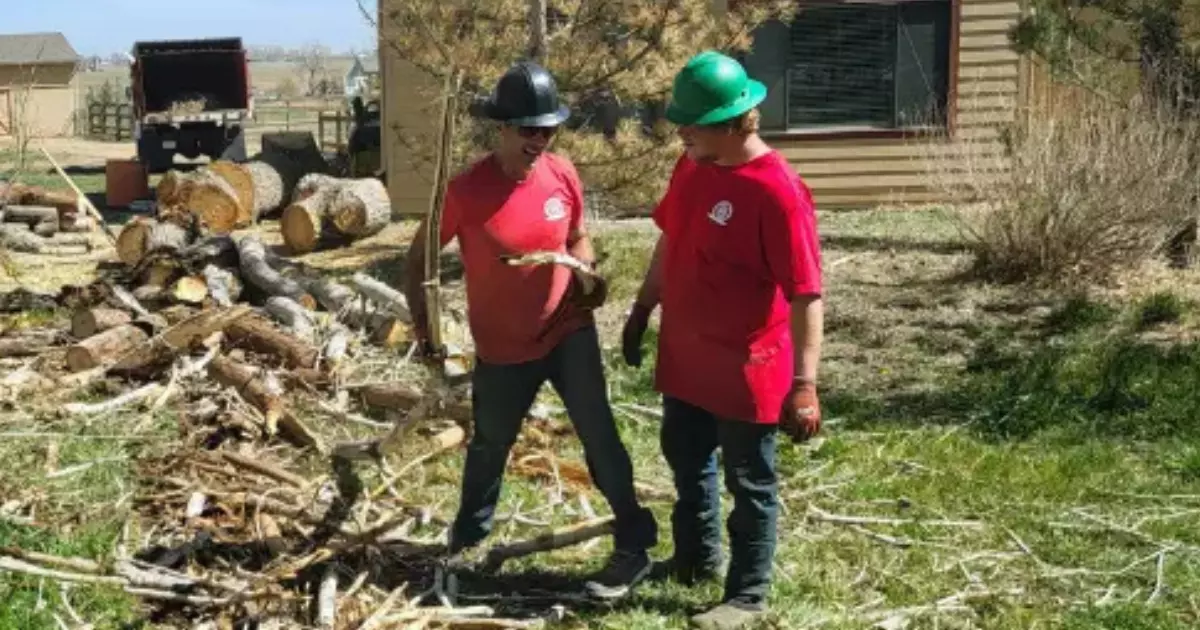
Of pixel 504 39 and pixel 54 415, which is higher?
pixel 504 39

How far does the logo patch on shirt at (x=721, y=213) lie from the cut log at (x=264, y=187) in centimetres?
1262

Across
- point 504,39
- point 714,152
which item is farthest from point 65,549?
point 504,39

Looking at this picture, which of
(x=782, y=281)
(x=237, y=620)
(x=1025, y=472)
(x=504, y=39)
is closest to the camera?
(x=782, y=281)

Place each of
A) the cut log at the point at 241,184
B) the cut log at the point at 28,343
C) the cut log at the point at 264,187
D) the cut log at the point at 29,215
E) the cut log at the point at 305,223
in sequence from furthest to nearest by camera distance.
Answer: the cut log at the point at 264,187 < the cut log at the point at 241,184 < the cut log at the point at 29,215 < the cut log at the point at 305,223 < the cut log at the point at 28,343

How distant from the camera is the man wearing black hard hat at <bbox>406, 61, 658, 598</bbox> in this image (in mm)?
4617

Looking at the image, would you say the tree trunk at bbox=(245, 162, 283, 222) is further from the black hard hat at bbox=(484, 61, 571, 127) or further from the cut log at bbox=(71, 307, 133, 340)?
the black hard hat at bbox=(484, 61, 571, 127)

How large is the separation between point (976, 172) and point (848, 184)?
4.56m

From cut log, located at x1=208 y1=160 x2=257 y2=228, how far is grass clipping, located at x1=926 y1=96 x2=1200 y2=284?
331 inches

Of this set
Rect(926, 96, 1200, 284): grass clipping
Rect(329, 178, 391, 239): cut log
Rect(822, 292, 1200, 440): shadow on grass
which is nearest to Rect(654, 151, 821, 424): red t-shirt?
Rect(822, 292, 1200, 440): shadow on grass

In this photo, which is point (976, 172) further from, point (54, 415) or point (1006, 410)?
point (54, 415)

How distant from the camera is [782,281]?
4262mm

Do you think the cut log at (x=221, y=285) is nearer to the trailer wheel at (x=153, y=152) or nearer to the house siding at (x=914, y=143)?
the house siding at (x=914, y=143)

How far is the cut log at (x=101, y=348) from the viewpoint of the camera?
25.3 ft

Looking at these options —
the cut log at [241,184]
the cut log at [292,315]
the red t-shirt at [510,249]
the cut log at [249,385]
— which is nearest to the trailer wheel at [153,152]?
the cut log at [241,184]
